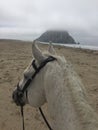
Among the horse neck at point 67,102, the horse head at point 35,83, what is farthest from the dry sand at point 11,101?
the horse neck at point 67,102

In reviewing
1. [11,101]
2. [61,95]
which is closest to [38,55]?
[61,95]

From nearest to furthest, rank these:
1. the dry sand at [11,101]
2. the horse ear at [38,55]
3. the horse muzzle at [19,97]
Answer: the horse ear at [38,55] → the horse muzzle at [19,97] → the dry sand at [11,101]

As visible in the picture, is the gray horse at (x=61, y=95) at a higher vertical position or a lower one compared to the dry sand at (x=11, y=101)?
higher

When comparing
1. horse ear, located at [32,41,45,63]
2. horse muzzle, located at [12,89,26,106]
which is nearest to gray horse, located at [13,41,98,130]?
horse ear, located at [32,41,45,63]

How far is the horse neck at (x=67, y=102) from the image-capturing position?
2215mm

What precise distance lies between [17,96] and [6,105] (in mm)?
3687

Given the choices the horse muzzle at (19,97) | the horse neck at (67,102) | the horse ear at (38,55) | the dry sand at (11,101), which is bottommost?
the dry sand at (11,101)

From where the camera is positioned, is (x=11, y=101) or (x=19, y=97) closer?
(x=19, y=97)

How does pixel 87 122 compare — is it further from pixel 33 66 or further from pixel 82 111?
pixel 33 66

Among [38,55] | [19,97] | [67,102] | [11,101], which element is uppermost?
[38,55]

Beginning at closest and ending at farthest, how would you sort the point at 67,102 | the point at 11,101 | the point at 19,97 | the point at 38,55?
the point at 67,102
the point at 38,55
the point at 19,97
the point at 11,101

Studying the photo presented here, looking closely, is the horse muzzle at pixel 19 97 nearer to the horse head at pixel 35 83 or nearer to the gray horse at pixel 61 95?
the horse head at pixel 35 83

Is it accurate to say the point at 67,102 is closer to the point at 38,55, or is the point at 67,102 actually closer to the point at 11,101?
the point at 38,55

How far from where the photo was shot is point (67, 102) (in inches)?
92.9
